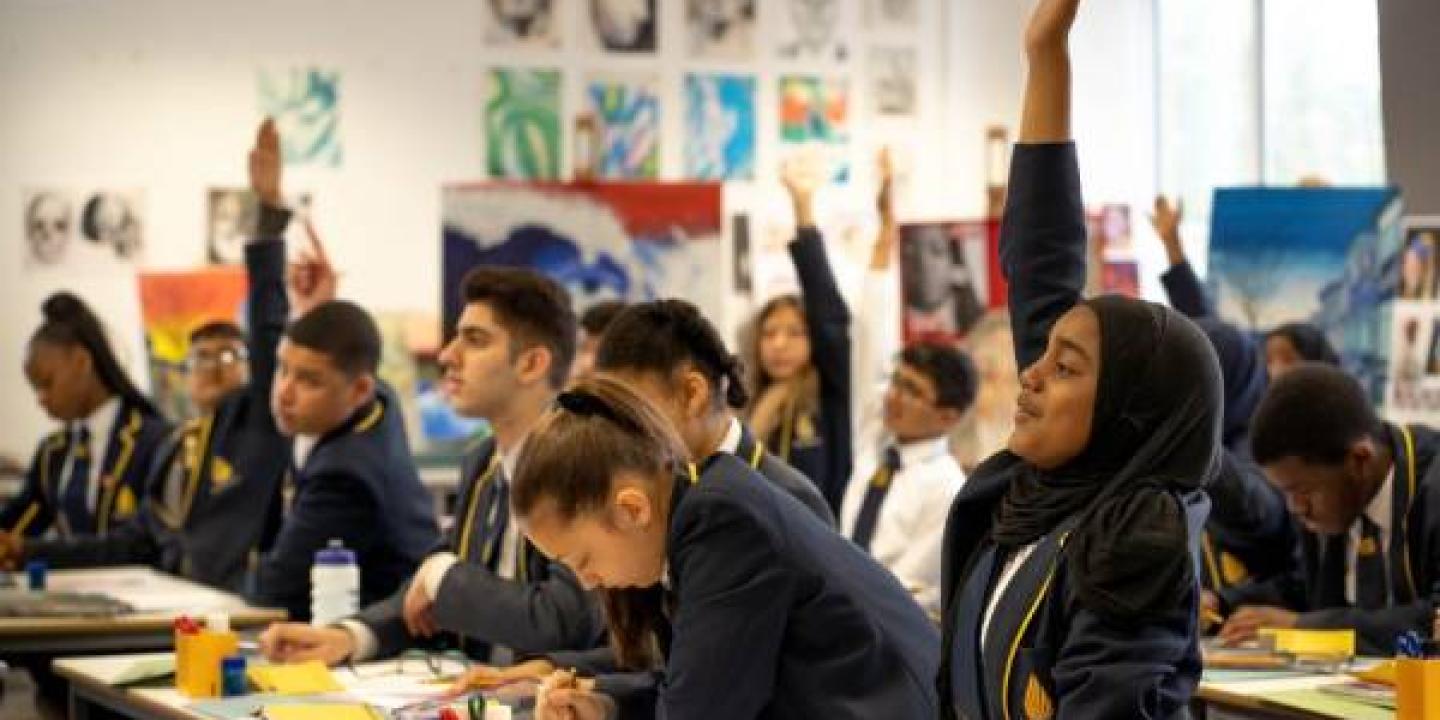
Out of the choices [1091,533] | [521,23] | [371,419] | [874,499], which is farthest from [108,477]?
[1091,533]

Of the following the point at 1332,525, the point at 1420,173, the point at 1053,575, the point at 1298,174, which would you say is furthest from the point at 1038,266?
the point at 1298,174

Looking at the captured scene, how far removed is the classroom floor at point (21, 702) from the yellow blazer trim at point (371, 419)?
133cm

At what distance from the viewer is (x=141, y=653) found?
5.61 metres

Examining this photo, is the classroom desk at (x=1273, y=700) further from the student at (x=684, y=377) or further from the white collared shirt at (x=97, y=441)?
the white collared shirt at (x=97, y=441)

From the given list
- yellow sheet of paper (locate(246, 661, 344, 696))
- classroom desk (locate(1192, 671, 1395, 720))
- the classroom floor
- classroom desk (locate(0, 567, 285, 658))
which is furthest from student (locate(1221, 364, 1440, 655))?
the classroom floor

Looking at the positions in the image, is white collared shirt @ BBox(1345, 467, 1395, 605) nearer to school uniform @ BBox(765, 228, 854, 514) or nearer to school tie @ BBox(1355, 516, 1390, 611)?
school tie @ BBox(1355, 516, 1390, 611)

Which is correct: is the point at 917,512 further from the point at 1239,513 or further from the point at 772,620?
the point at 772,620

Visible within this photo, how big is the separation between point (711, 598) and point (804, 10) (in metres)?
7.34

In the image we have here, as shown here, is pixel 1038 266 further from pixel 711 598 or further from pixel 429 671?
pixel 429 671

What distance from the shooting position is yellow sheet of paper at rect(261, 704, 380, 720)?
161 inches

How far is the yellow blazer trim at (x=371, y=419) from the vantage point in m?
5.64

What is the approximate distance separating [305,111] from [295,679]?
4.92m

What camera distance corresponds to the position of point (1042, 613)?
9.19 ft

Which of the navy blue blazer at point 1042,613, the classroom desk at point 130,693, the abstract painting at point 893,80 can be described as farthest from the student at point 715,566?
the abstract painting at point 893,80
